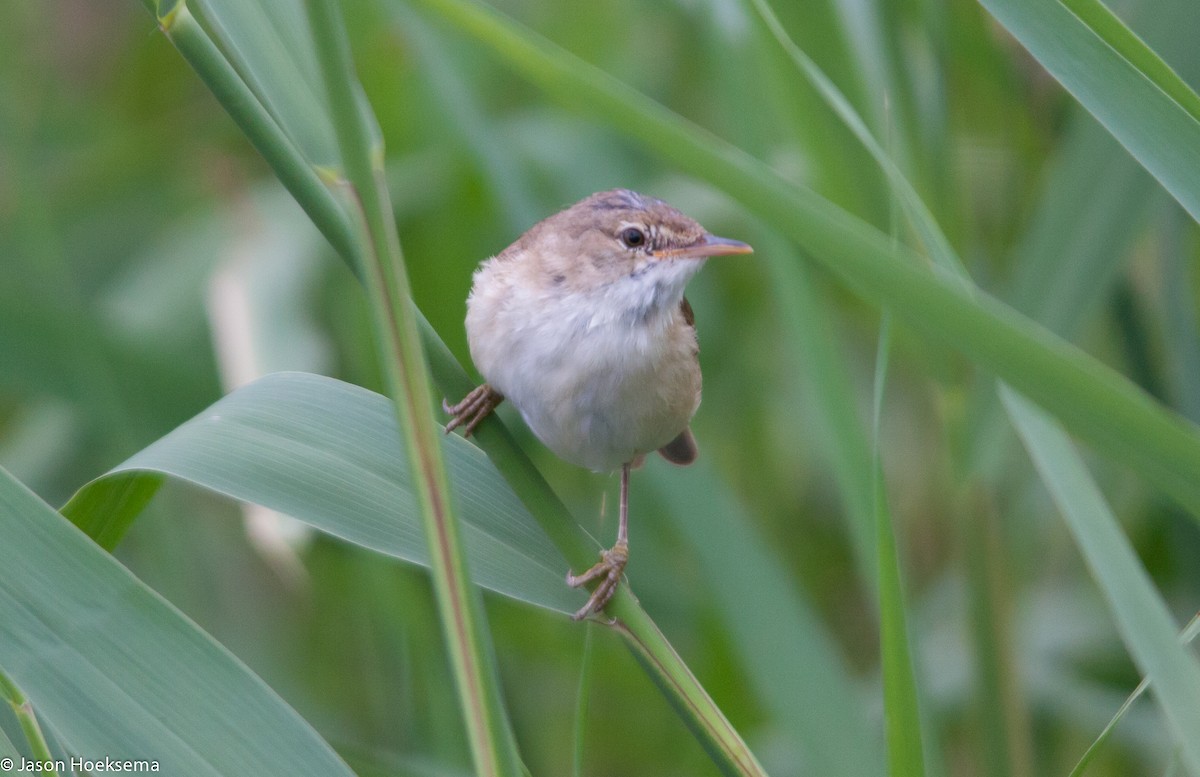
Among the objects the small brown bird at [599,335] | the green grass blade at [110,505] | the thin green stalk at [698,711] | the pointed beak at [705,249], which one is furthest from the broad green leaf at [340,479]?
the pointed beak at [705,249]

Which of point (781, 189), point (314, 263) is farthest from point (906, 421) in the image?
point (781, 189)

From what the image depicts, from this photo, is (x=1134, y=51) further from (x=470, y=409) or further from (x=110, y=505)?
(x=110, y=505)

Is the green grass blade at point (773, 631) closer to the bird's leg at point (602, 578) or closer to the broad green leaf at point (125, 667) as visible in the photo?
the bird's leg at point (602, 578)

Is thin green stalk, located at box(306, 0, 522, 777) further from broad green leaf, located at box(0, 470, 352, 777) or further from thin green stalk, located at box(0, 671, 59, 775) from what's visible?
thin green stalk, located at box(0, 671, 59, 775)

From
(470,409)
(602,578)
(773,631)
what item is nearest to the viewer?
(602,578)

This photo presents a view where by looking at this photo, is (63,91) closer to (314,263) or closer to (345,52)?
(314,263)

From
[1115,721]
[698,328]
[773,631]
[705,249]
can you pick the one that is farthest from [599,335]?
[698,328]
